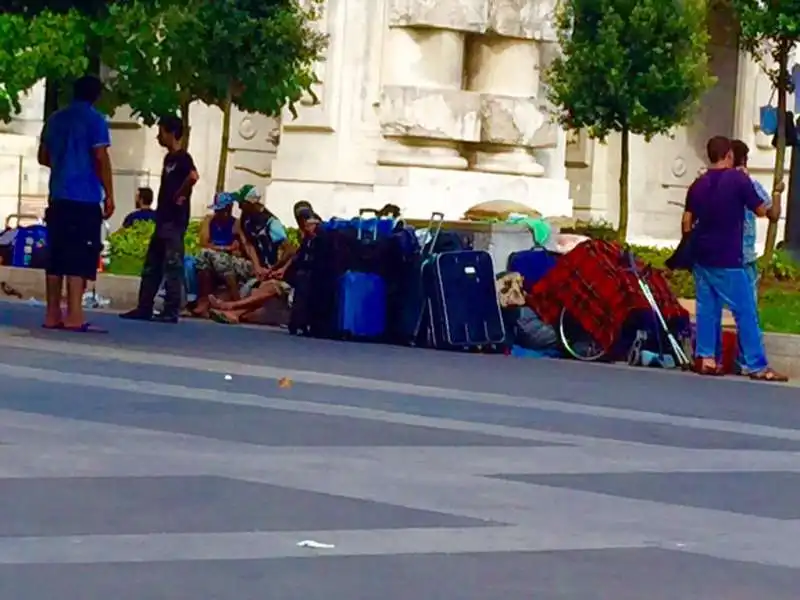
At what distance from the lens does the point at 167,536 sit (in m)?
7.50

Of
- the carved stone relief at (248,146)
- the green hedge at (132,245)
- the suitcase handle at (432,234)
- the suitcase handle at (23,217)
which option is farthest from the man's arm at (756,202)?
the carved stone relief at (248,146)

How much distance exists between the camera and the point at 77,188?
53.6 feet

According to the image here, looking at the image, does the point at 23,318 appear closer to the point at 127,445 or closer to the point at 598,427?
the point at 598,427

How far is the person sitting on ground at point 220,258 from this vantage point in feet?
64.6

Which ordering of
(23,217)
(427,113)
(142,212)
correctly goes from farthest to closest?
(427,113) < (23,217) < (142,212)

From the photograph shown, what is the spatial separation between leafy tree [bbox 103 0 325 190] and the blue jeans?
1036 centimetres

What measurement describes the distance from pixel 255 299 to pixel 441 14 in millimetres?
10963

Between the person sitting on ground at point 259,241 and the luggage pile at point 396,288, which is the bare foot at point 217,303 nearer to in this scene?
the person sitting on ground at point 259,241

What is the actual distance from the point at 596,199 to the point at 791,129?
687 inches

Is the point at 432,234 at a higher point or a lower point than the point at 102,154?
lower

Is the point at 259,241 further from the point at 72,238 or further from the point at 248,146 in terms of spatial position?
the point at 248,146

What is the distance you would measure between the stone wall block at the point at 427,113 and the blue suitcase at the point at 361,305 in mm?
11852

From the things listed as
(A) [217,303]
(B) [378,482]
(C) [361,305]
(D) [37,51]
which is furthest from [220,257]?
(B) [378,482]

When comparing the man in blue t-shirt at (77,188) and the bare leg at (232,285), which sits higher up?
the man in blue t-shirt at (77,188)
